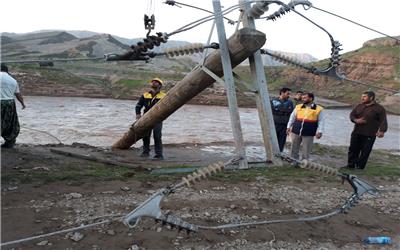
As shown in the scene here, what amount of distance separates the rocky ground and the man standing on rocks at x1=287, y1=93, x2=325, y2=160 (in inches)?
39.7

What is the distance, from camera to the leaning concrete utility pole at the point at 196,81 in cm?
554

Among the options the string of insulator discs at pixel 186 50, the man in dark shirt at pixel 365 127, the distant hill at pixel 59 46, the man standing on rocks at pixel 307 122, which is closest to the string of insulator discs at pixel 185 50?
the string of insulator discs at pixel 186 50

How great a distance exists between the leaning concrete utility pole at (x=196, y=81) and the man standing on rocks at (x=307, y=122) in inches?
107

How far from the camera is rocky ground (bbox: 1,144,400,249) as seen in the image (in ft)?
14.3

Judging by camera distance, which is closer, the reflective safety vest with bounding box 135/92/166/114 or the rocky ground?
the rocky ground

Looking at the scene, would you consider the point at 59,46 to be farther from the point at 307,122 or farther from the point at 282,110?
the point at 307,122

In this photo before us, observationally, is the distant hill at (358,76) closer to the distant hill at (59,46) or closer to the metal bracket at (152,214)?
the distant hill at (59,46)

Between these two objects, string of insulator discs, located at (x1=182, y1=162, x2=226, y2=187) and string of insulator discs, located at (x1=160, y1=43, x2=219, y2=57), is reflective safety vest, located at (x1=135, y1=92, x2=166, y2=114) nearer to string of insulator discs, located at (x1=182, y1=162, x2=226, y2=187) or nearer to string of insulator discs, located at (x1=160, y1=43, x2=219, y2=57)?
string of insulator discs, located at (x1=160, y1=43, x2=219, y2=57)

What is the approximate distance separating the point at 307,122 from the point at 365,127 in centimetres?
116

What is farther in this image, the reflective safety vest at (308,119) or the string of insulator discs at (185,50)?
the reflective safety vest at (308,119)

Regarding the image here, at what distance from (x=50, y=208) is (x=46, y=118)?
16.2m

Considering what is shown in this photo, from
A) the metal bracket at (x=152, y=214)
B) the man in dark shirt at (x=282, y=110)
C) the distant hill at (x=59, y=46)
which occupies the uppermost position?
the distant hill at (x=59, y=46)

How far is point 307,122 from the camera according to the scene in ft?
27.8

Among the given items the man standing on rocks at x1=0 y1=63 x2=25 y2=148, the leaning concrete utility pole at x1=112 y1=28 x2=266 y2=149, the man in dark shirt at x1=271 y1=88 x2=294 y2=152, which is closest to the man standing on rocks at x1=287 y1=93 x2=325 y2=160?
the man in dark shirt at x1=271 y1=88 x2=294 y2=152
